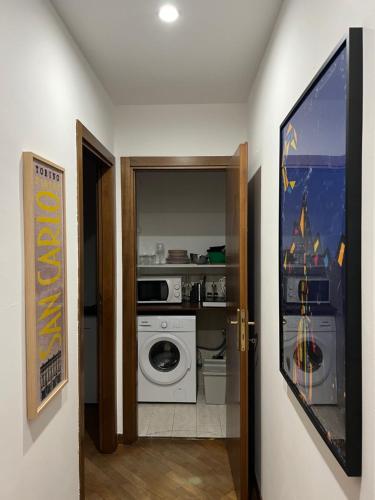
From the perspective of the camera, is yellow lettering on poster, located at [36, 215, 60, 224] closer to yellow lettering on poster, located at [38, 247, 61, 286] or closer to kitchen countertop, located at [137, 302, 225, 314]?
yellow lettering on poster, located at [38, 247, 61, 286]

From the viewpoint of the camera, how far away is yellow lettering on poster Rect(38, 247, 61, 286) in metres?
1.50

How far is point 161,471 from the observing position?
2.64 metres

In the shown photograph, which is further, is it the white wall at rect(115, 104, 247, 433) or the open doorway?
the white wall at rect(115, 104, 247, 433)

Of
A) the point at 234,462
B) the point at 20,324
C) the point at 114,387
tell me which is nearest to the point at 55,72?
the point at 20,324

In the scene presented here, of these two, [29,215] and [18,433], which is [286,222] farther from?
[18,433]

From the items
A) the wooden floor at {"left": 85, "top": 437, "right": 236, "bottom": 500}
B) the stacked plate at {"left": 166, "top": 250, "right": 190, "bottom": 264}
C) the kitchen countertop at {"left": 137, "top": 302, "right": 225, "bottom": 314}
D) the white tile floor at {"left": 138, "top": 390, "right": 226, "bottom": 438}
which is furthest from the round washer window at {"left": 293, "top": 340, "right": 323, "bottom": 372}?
the stacked plate at {"left": 166, "top": 250, "right": 190, "bottom": 264}

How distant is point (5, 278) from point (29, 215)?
249mm

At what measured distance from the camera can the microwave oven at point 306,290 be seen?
42.0 inches

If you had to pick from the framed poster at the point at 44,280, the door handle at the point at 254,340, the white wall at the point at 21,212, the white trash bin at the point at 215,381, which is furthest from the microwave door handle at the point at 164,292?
the framed poster at the point at 44,280

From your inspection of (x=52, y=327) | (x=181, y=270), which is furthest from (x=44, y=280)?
(x=181, y=270)

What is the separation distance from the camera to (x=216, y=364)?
3.70 m

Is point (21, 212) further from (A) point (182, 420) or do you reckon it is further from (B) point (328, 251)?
(A) point (182, 420)

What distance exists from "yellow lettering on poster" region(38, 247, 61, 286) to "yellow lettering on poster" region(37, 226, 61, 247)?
0.03 m

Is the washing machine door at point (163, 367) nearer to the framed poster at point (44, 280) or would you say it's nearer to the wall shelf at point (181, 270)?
the wall shelf at point (181, 270)
